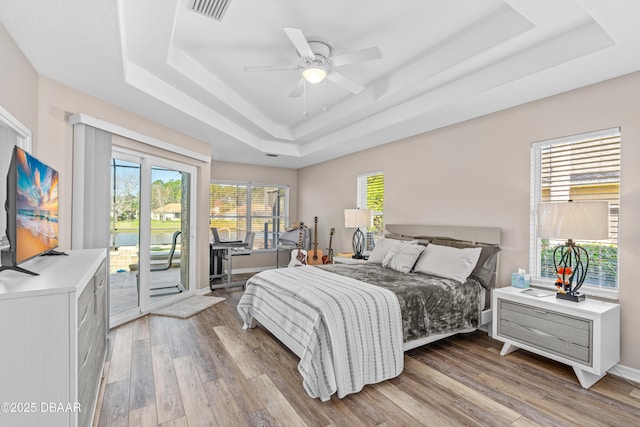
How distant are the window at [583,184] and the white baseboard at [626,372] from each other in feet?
2.05

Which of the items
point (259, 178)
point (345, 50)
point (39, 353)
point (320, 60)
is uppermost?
point (345, 50)

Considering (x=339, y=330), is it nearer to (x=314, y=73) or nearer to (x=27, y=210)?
(x=27, y=210)

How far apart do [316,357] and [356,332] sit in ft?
1.15

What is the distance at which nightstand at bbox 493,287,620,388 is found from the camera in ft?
7.64

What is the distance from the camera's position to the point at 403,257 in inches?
143

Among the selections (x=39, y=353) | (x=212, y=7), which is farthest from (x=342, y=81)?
(x=39, y=353)

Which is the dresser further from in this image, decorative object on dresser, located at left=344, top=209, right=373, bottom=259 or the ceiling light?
decorative object on dresser, located at left=344, top=209, right=373, bottom=259

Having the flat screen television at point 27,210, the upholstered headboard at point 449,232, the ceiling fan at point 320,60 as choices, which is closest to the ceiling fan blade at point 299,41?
the ceiling fan at point 320,60

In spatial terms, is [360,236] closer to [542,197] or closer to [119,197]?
[542,197]

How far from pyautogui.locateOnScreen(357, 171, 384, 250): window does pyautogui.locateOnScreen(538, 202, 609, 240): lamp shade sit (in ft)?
8.62

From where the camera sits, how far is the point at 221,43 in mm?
2758

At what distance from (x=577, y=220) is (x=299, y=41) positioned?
97.8 inches

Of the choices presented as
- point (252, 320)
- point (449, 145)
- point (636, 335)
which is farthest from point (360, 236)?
point (636, 335)

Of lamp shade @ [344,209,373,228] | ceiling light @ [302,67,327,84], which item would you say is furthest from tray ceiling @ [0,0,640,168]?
lamp shade @ [344,209,373,228]
